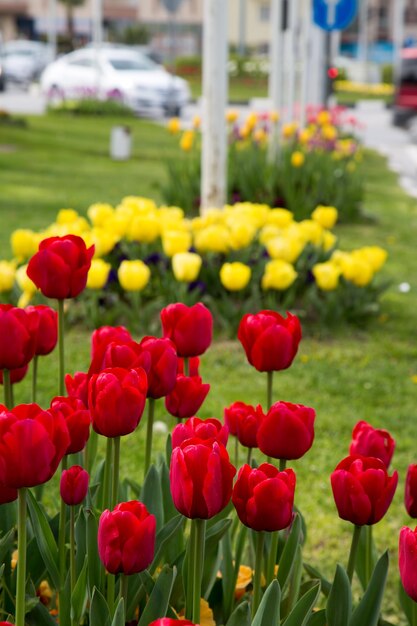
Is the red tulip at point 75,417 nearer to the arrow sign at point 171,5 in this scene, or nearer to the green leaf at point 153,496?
the green leaf at point 153,496

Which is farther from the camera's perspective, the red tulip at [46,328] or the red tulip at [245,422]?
the red tulip at [46,328]

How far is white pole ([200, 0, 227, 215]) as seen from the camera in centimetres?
673

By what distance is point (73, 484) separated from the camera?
5.94 feet

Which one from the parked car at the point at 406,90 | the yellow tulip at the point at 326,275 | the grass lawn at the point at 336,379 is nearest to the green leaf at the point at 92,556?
the grass lawn at the point at 336,379

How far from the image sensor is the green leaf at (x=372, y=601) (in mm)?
1762

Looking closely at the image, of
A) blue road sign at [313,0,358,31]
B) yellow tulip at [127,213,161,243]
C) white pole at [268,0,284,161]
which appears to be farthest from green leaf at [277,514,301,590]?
white pole at [268,0,284,161]

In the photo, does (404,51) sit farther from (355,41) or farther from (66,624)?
(355,41)

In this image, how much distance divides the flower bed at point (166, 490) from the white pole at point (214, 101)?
4.73m

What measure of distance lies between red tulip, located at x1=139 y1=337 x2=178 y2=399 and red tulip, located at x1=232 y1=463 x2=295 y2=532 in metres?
0.29

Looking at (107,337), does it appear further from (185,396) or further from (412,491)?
(412,491)

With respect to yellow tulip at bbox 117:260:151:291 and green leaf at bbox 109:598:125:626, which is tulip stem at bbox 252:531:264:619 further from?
yellow tulip at bbox 117:260:151:291

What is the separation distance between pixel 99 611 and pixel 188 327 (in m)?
0.59

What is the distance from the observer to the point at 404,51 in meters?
19.5

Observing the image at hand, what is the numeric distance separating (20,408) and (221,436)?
300 mm
